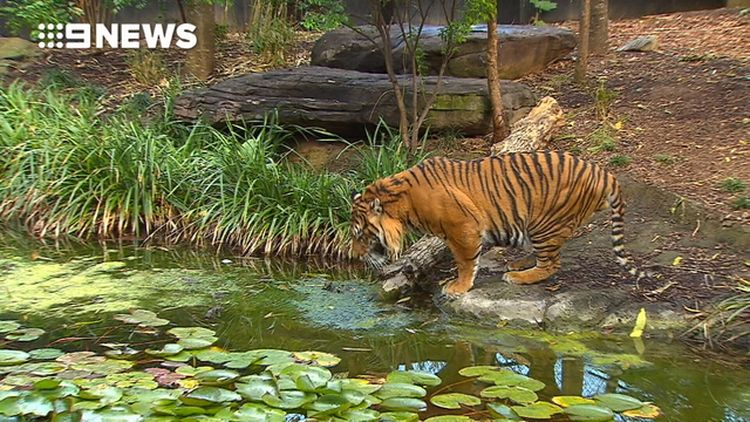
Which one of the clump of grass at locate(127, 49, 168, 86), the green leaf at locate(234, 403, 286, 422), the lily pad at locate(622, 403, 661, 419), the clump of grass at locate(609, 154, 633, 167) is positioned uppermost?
the clump of grass at locate(127, 49, 168, 86)

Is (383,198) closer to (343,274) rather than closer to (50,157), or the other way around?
(343,274)

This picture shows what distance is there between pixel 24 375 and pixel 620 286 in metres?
3.12

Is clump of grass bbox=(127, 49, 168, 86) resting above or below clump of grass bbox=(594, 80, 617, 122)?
above

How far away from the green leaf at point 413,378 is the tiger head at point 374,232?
4.38ft

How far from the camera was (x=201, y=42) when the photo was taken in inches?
355

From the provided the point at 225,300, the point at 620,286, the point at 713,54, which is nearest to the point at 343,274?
the point at 225,300

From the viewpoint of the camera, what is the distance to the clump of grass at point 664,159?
6.17 m

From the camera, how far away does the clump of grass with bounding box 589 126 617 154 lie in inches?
260

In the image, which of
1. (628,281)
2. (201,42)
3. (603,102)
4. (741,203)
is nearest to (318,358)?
(628,281)

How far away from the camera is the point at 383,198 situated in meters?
4.59

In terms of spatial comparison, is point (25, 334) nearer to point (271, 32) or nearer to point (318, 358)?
point (318, 358)

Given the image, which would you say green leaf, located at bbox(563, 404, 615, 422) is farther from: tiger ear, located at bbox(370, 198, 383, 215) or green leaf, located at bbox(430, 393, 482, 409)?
tiger ear, located at bbox(370, 198, 383, 215)

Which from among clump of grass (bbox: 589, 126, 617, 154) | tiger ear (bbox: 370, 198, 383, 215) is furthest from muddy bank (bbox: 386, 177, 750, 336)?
clump of grass (bbox: 589, 126, 617, 154)

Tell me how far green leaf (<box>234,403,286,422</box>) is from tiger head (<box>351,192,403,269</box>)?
1.86 meters
